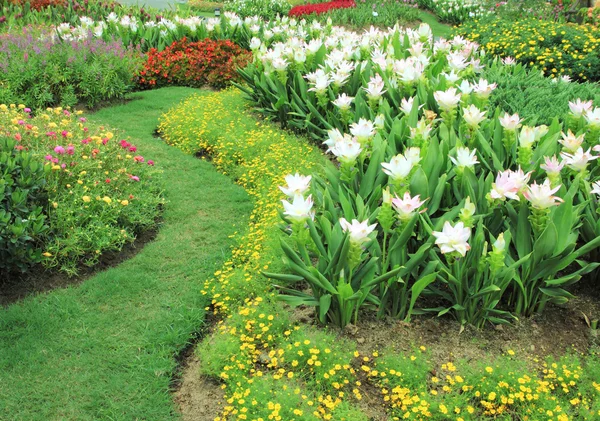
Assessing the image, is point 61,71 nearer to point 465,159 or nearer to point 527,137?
point 465,159

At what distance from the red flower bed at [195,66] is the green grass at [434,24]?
8890 millimetres

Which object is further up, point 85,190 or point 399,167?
point 399,167

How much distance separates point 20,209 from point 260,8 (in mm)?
16732

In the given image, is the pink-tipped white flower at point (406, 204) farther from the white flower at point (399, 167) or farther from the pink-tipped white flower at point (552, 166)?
the pink-tipped white flower at point (552, 166)

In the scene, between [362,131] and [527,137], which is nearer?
[527,137]

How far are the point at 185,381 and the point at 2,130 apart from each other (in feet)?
9.51

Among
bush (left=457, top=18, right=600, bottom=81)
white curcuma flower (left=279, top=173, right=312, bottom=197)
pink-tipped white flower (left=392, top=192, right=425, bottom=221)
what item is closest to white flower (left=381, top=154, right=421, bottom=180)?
pink-tipped white flower (left=392, top=192, right=425, bottom=221)

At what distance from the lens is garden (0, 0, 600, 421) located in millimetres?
2969

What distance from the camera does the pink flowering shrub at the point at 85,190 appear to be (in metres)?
4.27

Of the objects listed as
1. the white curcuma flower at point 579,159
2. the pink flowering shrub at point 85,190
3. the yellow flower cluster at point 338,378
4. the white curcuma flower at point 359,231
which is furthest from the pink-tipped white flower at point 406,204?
the pink flowering shrub at point 85,190

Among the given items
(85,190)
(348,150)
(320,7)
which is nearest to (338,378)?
(348,150)

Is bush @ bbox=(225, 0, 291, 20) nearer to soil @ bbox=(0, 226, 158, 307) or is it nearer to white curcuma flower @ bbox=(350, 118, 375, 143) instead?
soil @ bbox=(0, 226, 158, 307)

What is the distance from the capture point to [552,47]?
9125 mm

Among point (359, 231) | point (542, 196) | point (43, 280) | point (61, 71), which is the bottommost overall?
point (43, 280)
